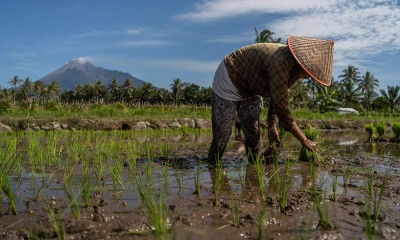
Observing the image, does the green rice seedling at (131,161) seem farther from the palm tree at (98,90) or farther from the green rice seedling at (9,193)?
the palm tree at (98,90)

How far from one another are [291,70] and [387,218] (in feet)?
4.96

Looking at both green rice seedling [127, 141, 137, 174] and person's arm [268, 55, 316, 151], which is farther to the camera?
person's arm [268, 55, 316, 151]

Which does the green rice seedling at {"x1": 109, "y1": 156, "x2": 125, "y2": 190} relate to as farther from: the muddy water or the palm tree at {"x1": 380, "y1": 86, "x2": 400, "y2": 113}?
the palm tree at {"x1": 380, "y1": 86, "x2": 400, "y2": 113}

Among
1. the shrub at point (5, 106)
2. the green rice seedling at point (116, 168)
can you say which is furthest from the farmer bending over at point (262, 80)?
the shrub at point (5, 106)

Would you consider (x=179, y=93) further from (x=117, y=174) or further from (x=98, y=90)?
(x=117, y=174)

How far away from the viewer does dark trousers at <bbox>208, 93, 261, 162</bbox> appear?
11.2 ft

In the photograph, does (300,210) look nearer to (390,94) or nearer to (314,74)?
(314,74)

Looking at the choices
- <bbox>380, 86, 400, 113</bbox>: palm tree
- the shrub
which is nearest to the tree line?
<bbox>380, 86, 400, 113</bbox>: palm tree

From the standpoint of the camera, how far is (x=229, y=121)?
3438mm

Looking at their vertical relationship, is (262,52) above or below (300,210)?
above

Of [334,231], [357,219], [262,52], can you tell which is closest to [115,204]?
[334,231]

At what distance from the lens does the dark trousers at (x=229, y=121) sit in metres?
3.43

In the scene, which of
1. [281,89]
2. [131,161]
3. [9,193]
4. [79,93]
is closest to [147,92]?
[79,93]

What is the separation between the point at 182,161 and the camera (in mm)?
3834
